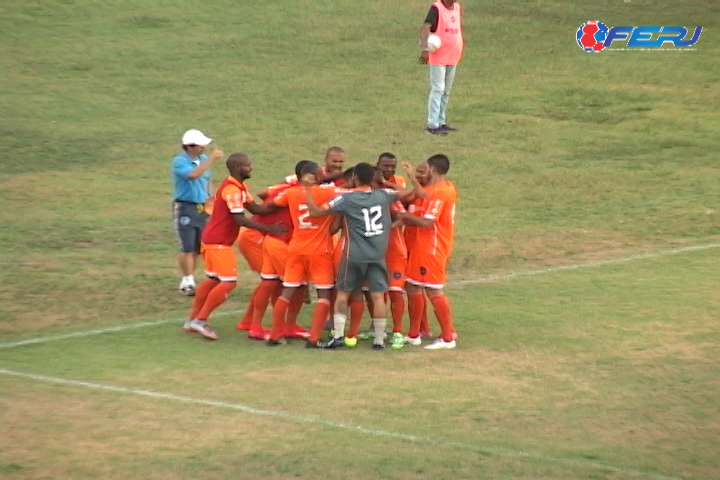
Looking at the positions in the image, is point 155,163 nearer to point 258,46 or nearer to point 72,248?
point 72,248

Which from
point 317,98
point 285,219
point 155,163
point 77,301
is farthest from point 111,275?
point 317,98

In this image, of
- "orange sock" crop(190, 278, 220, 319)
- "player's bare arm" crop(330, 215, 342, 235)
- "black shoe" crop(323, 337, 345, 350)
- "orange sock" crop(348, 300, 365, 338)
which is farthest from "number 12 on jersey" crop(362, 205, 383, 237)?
"orange sock" crop(190, 278, 220, 319)

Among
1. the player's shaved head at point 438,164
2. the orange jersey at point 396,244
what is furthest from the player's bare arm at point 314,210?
the player's shaved head at point 438,164

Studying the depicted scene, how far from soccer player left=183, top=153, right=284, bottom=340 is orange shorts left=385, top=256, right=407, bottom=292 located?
1.18 meters

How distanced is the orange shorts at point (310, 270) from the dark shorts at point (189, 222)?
2.29 m

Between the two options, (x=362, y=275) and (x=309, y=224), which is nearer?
(x=362, y=275)

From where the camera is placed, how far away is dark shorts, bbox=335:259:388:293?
13750 mm

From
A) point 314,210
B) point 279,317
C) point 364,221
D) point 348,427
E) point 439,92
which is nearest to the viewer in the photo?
point 348,427

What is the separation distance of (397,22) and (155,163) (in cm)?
960

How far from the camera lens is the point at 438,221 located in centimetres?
1405

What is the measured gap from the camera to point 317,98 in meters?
26.0

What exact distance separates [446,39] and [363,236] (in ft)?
33.5

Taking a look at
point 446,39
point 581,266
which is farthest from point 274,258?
point 446,39

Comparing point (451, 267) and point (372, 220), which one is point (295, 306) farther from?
point (451, 267)
